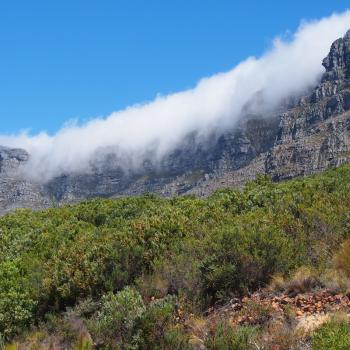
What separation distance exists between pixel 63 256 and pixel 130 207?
14.3 meters

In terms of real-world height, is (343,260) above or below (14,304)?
above

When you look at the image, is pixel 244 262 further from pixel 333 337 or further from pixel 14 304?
pixel 14 304

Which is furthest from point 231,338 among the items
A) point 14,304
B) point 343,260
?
point 14,304

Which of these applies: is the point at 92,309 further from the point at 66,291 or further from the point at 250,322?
the point at 250,322

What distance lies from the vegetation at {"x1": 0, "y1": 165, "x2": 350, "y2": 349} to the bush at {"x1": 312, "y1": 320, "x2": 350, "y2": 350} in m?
0.06

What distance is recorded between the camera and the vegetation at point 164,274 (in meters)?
10.1

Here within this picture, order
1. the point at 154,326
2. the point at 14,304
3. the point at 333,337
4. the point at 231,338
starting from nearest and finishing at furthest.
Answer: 1. the point at 333,337
2. the point at 231,338
3. the point at 154,326
4. the point at 14,304

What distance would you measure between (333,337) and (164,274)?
18.9ft

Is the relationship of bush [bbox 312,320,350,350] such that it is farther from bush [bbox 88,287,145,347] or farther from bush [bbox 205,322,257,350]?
bush [bbox 88,287,145,347]

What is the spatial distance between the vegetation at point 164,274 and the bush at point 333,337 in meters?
0.06

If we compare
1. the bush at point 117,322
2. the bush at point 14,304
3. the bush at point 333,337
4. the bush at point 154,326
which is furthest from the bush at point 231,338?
the bush at point 14,304

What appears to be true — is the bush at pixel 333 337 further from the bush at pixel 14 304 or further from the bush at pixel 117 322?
the bush at pixel 14 304

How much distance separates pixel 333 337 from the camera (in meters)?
7.29

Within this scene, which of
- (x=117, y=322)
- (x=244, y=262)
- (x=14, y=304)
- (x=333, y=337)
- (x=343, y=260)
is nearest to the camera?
(x=333, y=337)
